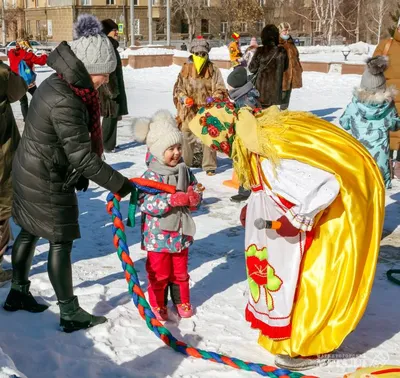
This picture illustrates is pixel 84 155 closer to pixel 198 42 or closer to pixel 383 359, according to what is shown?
pixel 383 359

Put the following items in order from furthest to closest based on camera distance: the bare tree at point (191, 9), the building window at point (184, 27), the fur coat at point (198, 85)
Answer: the building window at point (184, 27) < the bare tree at point (191, 9) < the fur coat at point (198, 85)

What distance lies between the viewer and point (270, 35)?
946 centimetres

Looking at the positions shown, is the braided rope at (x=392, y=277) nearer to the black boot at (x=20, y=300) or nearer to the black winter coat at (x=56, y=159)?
the black winter coat at (x=56, y=159)

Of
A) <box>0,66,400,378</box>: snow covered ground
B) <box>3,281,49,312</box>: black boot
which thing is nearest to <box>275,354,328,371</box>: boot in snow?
<box>0,66,400,378</box>: snow covered ground

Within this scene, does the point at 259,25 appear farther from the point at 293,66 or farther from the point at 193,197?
the point at 193,197

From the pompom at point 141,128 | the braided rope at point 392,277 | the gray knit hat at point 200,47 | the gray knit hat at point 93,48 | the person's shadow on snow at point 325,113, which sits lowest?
the person's shadow on snow at point 325,113

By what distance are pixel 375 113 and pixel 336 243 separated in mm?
3155

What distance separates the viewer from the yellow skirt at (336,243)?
11.1 ft

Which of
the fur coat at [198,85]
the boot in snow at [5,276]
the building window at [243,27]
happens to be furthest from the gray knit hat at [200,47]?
the building window at [243,27]

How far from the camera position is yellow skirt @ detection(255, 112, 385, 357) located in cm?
338

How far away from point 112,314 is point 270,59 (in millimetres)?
6393

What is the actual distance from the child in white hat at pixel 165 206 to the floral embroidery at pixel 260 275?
1.85 feet

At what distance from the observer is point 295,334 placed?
3504 mm

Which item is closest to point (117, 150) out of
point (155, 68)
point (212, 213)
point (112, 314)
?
point (212, 213)
